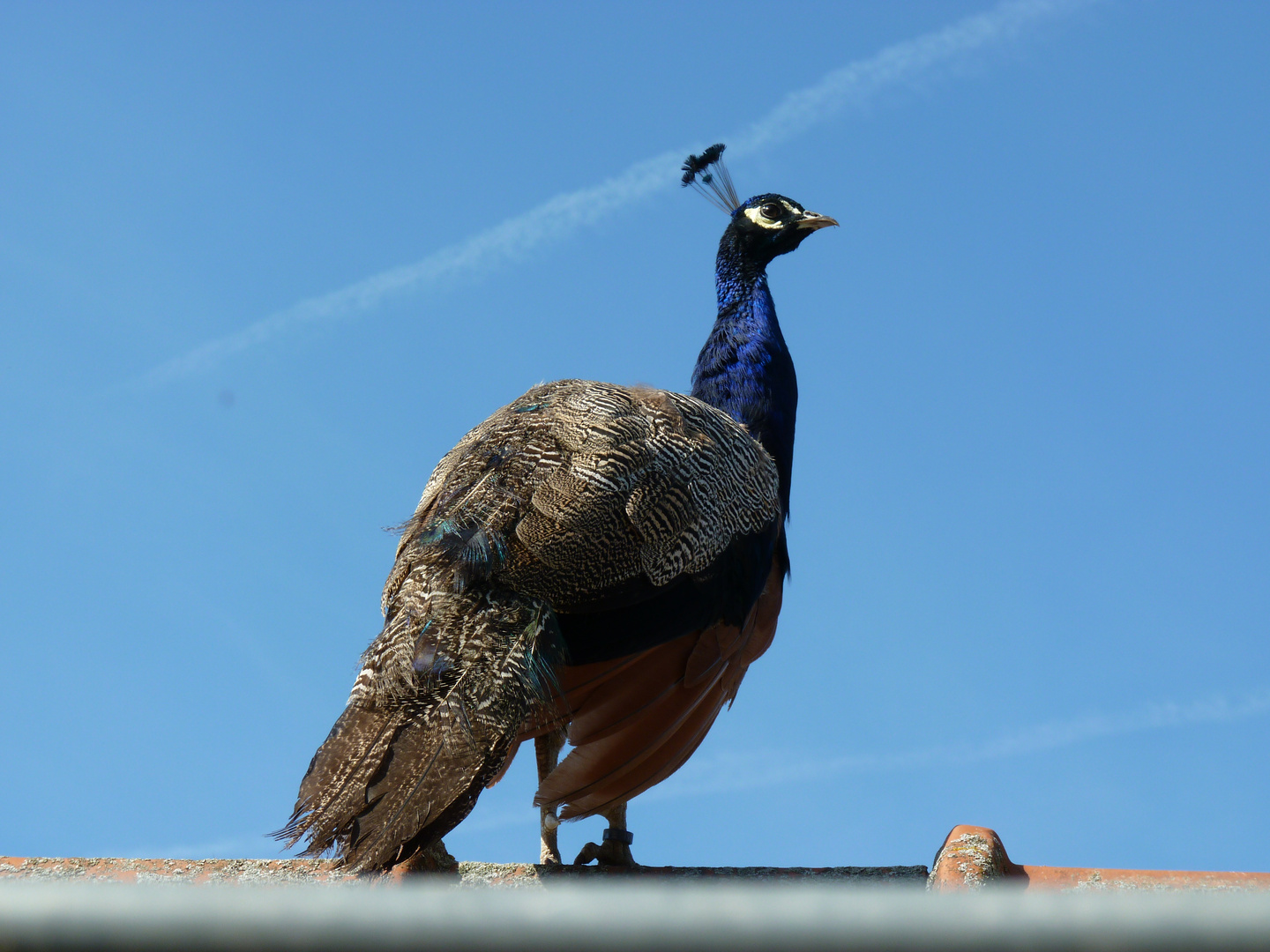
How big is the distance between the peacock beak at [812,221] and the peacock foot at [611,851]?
438cm

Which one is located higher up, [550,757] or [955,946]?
[550,757]

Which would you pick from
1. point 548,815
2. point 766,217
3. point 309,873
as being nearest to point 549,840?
point 548,815

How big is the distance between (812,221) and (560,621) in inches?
173

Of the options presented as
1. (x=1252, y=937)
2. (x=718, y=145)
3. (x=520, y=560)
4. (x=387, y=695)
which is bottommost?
(x=1252, y=937)

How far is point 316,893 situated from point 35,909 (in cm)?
16

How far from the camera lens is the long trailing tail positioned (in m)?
3.91

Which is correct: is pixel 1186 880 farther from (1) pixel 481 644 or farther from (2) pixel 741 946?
(2) pixel 741 946

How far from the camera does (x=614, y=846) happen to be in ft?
17.2

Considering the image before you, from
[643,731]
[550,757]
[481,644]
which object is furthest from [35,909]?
[550,757]

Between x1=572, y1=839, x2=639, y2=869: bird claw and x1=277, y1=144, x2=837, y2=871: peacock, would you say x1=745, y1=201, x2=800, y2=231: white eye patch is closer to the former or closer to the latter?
x1=277, y1=144, x2=837, y2=871: peacock

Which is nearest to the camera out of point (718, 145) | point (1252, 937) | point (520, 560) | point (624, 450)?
point (1252, 937)

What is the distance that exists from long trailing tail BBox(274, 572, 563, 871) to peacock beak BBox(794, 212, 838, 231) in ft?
14.4

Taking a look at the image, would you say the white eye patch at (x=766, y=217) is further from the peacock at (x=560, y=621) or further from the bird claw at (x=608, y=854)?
the bird claw at (x=608, y=854)

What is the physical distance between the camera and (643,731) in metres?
4.82
